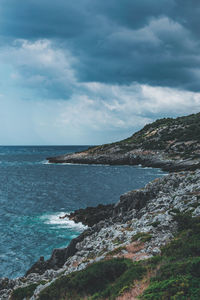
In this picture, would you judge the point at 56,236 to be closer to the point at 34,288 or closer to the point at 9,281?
the point at 9,281

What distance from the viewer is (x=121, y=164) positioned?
401 feet

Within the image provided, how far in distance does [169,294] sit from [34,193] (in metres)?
54.5

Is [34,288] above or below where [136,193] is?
below

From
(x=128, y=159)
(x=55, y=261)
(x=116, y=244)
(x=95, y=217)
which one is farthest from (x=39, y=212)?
(x=128, y=159)

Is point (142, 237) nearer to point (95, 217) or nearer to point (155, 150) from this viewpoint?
point (95, 217)

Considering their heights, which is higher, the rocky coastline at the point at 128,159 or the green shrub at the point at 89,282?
the rocky coastline at the point at 128,159

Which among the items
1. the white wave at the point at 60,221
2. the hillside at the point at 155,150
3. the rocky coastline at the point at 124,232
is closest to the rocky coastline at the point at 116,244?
the rocky coastline at the point at 124,232

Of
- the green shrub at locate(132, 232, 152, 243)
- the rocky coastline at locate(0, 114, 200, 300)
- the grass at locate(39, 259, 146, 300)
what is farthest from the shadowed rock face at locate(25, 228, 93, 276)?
the grass at locate(39, 259, 146, 300)

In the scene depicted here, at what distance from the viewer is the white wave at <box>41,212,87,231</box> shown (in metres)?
34.9

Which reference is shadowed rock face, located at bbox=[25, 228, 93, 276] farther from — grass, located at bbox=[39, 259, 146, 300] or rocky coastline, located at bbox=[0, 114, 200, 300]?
grass, located at bbox=[39, 259, 146, 300]

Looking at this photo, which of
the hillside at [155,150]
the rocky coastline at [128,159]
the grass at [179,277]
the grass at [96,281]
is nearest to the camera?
the grass at [179,277]

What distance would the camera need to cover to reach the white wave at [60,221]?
3491cm

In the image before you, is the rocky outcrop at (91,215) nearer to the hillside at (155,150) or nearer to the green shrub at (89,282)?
the green shrub at (89,282)

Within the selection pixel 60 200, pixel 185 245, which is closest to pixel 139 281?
pixel 185 245
